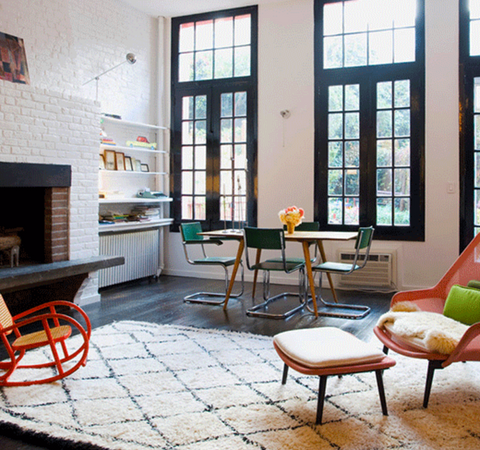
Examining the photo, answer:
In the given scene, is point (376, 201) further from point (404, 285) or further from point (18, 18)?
point (18, 18)

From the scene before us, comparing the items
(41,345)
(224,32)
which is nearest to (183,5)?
(224,32)

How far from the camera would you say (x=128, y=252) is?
7066 millimetres

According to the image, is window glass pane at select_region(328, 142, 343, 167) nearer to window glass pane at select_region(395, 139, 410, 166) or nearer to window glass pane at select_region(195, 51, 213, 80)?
window glass pane at select_region(395, 139, 410, 166)

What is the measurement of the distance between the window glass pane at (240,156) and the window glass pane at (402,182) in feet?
6.85

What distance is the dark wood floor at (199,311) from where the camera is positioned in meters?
4.90

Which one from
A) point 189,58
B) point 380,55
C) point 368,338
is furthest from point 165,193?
point 368,338

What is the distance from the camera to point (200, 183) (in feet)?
25.6

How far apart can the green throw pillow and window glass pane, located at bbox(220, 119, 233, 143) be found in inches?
178

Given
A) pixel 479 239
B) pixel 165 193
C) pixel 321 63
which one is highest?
pixel 321 63

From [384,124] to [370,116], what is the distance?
0.67ft

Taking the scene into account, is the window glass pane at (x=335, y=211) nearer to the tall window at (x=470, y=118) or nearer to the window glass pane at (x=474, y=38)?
the tall window at (x=470, y=118)

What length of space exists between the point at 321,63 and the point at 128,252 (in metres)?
3.54

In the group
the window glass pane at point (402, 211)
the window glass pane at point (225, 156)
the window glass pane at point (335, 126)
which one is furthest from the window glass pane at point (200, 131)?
the window glass pane at point (402, 211)

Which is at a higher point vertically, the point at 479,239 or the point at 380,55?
the point at 380,55
